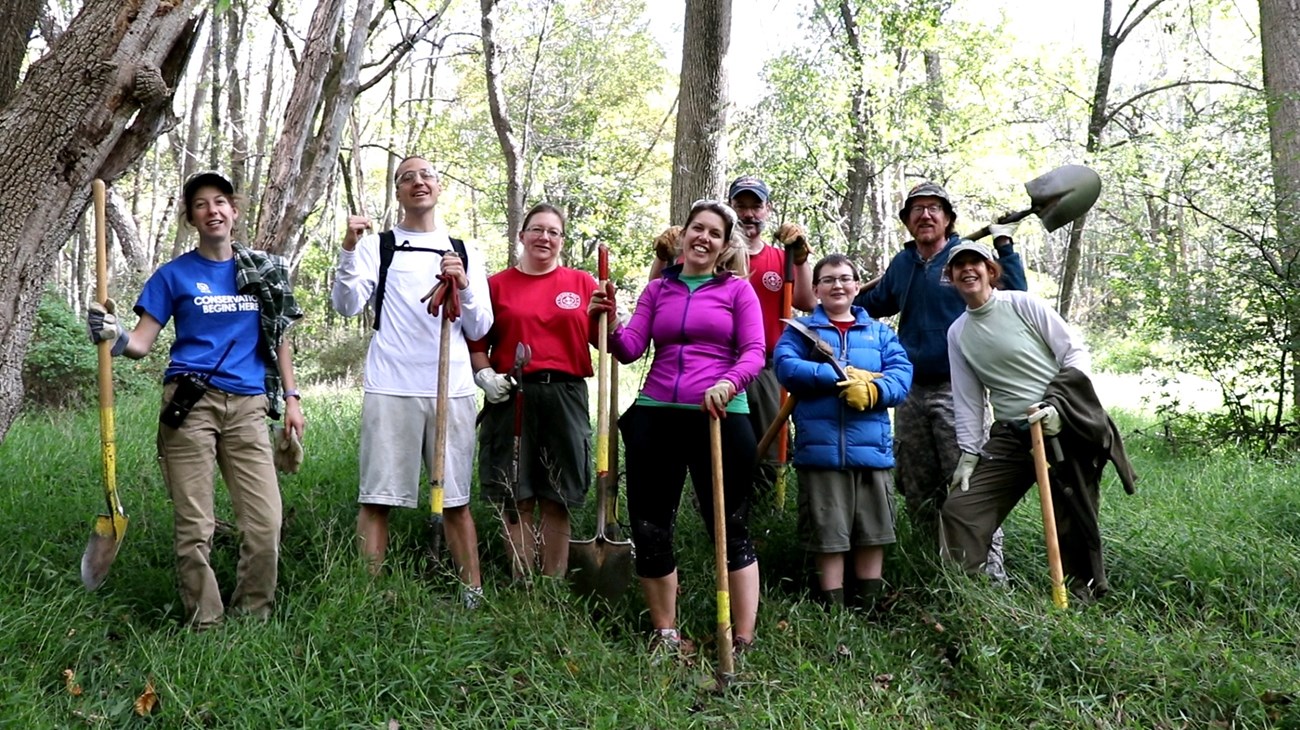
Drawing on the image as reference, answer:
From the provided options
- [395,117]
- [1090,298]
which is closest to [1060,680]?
[395,117]

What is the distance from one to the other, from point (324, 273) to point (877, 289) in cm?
2055

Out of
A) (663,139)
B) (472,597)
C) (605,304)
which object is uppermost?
(663,139)

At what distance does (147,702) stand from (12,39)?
321 centimetres

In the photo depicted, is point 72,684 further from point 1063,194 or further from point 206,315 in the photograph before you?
point 1063,194

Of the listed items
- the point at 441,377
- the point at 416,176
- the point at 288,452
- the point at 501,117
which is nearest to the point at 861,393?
the point at 441,377

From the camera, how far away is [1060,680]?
147 inches

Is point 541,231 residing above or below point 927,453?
above

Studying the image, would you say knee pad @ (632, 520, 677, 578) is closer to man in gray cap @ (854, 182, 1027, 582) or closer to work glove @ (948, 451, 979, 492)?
work glove @ (948, 451, 979, 492)

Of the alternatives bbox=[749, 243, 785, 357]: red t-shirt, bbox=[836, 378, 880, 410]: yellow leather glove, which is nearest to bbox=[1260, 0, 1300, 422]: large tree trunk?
bbox=[749, 243, 785, 357]: red t-shirt

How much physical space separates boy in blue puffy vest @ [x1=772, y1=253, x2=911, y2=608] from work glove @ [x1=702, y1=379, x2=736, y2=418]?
0.62 metres

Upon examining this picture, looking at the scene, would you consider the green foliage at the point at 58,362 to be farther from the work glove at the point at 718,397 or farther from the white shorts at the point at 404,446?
the work glove at the point at 718,397

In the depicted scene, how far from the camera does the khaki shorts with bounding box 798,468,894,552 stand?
444 cm

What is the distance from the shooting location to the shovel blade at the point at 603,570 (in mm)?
4383

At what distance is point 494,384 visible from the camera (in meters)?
4.41
